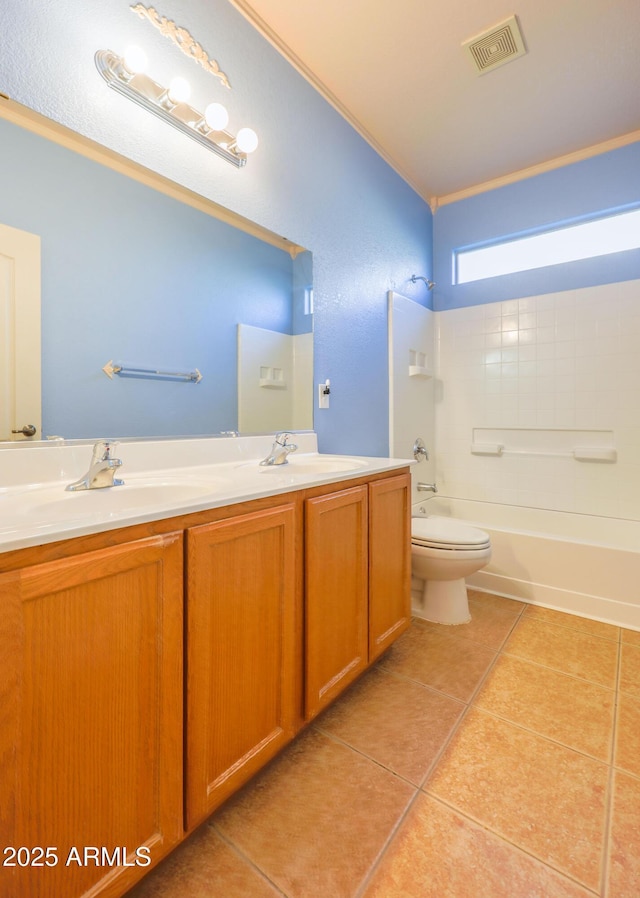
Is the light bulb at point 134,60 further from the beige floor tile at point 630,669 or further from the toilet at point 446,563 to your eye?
the beige floor tile at point 630,669

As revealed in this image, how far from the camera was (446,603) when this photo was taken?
2.04 m

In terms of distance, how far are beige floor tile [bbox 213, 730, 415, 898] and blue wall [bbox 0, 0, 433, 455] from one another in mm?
1232

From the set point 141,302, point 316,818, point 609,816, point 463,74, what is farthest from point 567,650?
point 463,74

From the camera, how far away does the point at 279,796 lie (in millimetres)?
1101

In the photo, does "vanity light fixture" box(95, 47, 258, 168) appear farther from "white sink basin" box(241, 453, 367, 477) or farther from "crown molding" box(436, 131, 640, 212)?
"crown molding" box(436, 131, 640, 212)

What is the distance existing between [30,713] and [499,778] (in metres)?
1.18

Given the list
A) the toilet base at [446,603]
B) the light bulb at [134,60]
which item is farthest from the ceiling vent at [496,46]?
the toilet base at [446,603]

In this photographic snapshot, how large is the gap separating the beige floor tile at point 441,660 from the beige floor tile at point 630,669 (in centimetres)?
46

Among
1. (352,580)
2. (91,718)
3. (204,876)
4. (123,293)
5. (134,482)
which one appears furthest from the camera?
(352,580)

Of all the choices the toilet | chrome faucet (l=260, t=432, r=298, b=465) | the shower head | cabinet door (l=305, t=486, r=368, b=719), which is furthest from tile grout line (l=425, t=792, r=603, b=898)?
the shower head

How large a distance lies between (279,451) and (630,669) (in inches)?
63.9

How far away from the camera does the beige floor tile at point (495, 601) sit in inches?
85.9

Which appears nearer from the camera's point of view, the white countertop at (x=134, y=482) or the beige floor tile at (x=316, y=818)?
the white countertop at (x=134, y=482)

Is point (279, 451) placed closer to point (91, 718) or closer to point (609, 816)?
point (91, 718)
